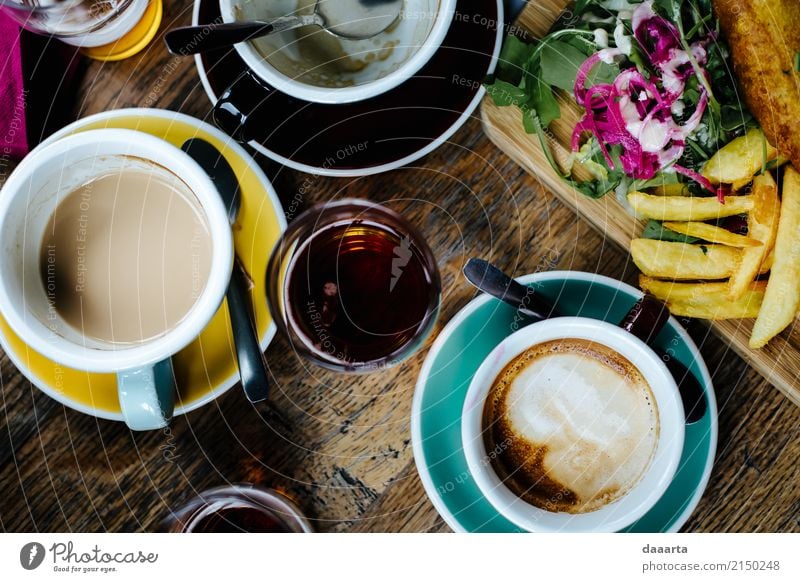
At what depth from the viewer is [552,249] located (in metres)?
0.91

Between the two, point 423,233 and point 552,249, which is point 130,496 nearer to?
point 423,233

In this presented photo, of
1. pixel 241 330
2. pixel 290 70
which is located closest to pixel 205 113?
pixel 290 70

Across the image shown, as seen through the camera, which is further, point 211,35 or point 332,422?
point 332,422

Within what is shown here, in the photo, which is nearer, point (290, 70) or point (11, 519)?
point (290, 70)

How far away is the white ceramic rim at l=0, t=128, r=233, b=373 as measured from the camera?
713mm

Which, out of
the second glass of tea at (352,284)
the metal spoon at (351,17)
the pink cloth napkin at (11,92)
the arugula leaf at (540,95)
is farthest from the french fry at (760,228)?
the pink cloth napkin at (11,92)

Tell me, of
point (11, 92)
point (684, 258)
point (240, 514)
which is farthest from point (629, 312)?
point (11, 92)

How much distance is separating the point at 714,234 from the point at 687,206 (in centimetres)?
5

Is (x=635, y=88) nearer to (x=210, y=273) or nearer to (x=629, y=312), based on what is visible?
(x=629, y=312)

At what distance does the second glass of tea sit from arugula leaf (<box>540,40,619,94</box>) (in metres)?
0.25

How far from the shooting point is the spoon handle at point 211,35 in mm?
723

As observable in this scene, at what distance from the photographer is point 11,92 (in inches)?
33.9

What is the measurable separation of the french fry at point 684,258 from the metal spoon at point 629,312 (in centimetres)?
5
